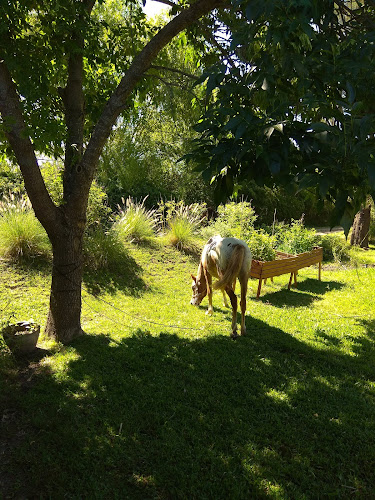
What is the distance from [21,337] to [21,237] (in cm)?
391

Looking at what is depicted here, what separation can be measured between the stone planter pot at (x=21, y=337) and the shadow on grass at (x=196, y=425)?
43 cm

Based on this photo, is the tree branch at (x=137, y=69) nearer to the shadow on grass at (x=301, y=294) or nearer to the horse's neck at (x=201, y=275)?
the horse's neck at (x=201, y=275)

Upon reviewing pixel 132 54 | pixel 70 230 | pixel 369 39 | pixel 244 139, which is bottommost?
pixel 70 230

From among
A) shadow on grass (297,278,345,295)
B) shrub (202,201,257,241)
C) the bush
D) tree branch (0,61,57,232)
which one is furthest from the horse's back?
the bush

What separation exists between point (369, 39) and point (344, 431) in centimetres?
318

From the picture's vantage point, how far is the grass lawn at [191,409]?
8.84 feet

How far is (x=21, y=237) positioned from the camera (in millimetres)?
7645

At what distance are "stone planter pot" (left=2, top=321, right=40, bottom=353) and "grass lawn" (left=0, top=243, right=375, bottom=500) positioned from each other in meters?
0.12

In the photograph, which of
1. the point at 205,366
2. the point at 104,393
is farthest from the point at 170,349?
the point at 104,393

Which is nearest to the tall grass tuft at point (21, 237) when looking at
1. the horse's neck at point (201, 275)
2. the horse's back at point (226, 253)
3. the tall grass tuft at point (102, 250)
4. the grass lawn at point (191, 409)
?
the tall grass tuft at point (102, 250)

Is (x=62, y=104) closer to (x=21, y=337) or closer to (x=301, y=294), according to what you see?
(x=21, y=337)

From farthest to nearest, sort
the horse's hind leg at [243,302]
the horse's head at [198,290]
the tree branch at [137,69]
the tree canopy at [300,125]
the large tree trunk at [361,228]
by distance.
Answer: the large tree trunk at [361,228] → the horse's head at [198,290] → the horse's hind leg at [243,302] → the tree branch at [137,69] → the tree canopy at [300,125]

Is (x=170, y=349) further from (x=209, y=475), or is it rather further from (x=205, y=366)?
(x=209, y=475)

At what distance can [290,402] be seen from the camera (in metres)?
3.69
